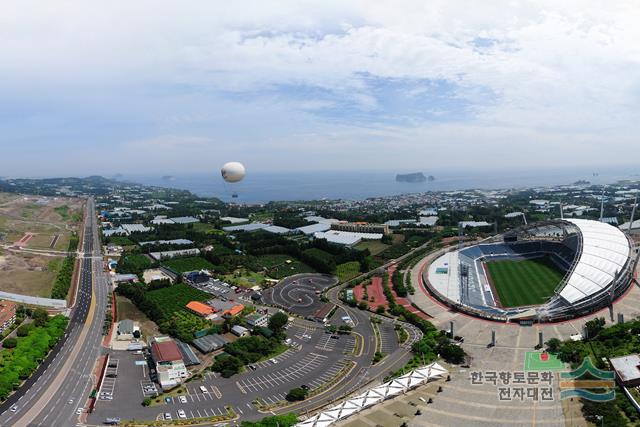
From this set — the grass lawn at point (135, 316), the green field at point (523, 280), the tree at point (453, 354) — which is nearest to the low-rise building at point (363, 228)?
the green field at point (523, 280)

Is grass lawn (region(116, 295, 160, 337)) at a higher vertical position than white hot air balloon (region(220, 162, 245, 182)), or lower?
lower

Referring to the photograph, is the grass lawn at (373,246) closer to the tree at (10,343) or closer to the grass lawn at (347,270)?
the grass lawn at (347,270)

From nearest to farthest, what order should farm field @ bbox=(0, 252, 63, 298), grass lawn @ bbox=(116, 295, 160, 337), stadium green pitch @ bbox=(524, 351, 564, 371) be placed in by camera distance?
stadium green pitch @ bbox=(524, 351, 564, 371) → grass lawn @ bbox=(116, 295, 160, 337) → farm field @ bbox=(0, 252, 63, 298)

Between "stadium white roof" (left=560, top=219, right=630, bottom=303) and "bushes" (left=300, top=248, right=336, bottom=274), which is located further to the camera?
"bushes" (left=300, top=248, right=336, bottom=274)

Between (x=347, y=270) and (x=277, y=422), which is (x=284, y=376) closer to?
(x=277, y=422)

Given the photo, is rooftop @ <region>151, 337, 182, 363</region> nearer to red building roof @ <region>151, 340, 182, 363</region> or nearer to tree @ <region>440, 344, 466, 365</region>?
red building roof @ <region>151, 340, 182, 363</region>

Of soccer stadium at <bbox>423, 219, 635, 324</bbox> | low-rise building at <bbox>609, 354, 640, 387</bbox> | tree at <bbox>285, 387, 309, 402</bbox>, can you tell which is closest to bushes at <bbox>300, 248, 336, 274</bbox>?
soccer stadium at <bbox>423, 219, 635, 324</bbox>
